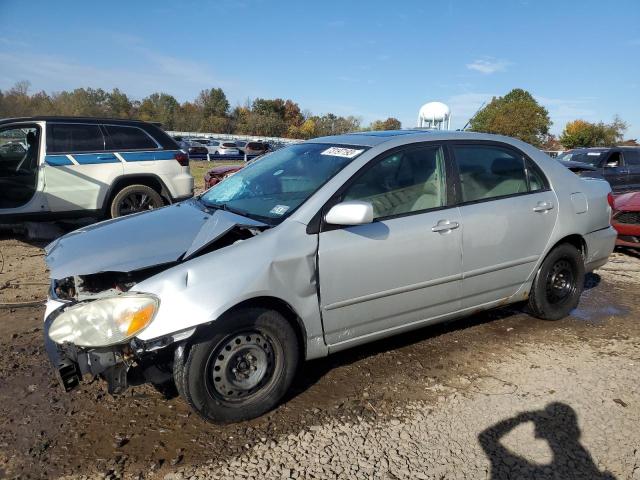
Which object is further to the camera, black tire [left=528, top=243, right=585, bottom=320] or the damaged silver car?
black tire [left=528, top=243, right=585, bottom=320]

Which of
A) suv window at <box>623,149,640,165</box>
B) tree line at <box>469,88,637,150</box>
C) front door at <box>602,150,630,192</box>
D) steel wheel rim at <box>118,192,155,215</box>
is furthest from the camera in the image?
tree line at <box>469,88,637,150</box>

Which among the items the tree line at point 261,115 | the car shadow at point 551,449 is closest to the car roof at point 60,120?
the car shadow at point 551,449

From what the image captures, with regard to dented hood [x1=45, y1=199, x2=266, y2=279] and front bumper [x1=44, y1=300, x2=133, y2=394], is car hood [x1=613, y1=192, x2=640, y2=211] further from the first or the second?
front bumper [x1=44, y1=300, x2=133, y2=394]

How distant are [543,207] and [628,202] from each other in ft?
12.5

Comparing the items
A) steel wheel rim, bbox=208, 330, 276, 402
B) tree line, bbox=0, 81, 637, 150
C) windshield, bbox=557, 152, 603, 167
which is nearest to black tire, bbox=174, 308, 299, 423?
steel wheel rim, bbox=208, 330, 276, 402

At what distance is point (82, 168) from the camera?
7176mm

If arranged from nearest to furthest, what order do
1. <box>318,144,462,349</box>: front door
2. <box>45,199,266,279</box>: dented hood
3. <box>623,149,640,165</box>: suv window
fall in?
1. <box>45,199,266,279</box>: dented hood
2. <box>318,144,462,349</box>: front door
3. <box>623,149,640,165</box>: suv window

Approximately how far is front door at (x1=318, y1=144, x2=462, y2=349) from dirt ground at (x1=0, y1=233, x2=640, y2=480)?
0.43m

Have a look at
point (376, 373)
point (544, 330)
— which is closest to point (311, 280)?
point (376, 373)

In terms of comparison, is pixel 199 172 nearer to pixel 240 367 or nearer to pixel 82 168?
pixel 82 168

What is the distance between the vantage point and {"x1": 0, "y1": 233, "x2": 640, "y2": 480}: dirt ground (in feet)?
8.24

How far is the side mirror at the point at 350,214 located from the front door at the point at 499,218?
98 centimetres

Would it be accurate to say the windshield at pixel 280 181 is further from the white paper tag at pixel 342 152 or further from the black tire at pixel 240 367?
the black tire at pixel 240 367

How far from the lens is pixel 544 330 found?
14.2 ft
